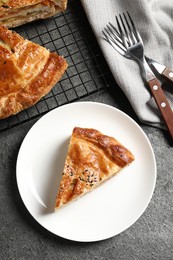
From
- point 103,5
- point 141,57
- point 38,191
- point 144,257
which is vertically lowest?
point 144,257

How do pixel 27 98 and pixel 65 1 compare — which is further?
Answer: pixel 65 1

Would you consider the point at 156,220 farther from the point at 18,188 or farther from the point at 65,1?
the point at 65,1

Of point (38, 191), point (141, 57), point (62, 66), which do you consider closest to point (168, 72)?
point (141, 57)

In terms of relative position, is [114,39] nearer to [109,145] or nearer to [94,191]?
[109,145]

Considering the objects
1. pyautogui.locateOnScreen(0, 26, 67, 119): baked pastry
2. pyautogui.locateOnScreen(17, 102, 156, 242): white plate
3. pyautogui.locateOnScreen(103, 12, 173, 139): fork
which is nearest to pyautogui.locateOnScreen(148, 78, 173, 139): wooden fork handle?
pyautogui.locateOnScreen(103, 12, 173, 139): fork

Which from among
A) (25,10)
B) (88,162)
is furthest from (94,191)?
(25,10)

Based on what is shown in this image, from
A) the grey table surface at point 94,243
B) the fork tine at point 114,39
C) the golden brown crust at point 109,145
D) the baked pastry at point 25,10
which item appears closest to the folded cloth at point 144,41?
the fork tine at point 114,39

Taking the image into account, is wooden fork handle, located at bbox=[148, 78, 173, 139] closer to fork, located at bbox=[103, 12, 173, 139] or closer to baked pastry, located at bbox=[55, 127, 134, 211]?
fork, located at bbox=[103, 12, 173, 139]
